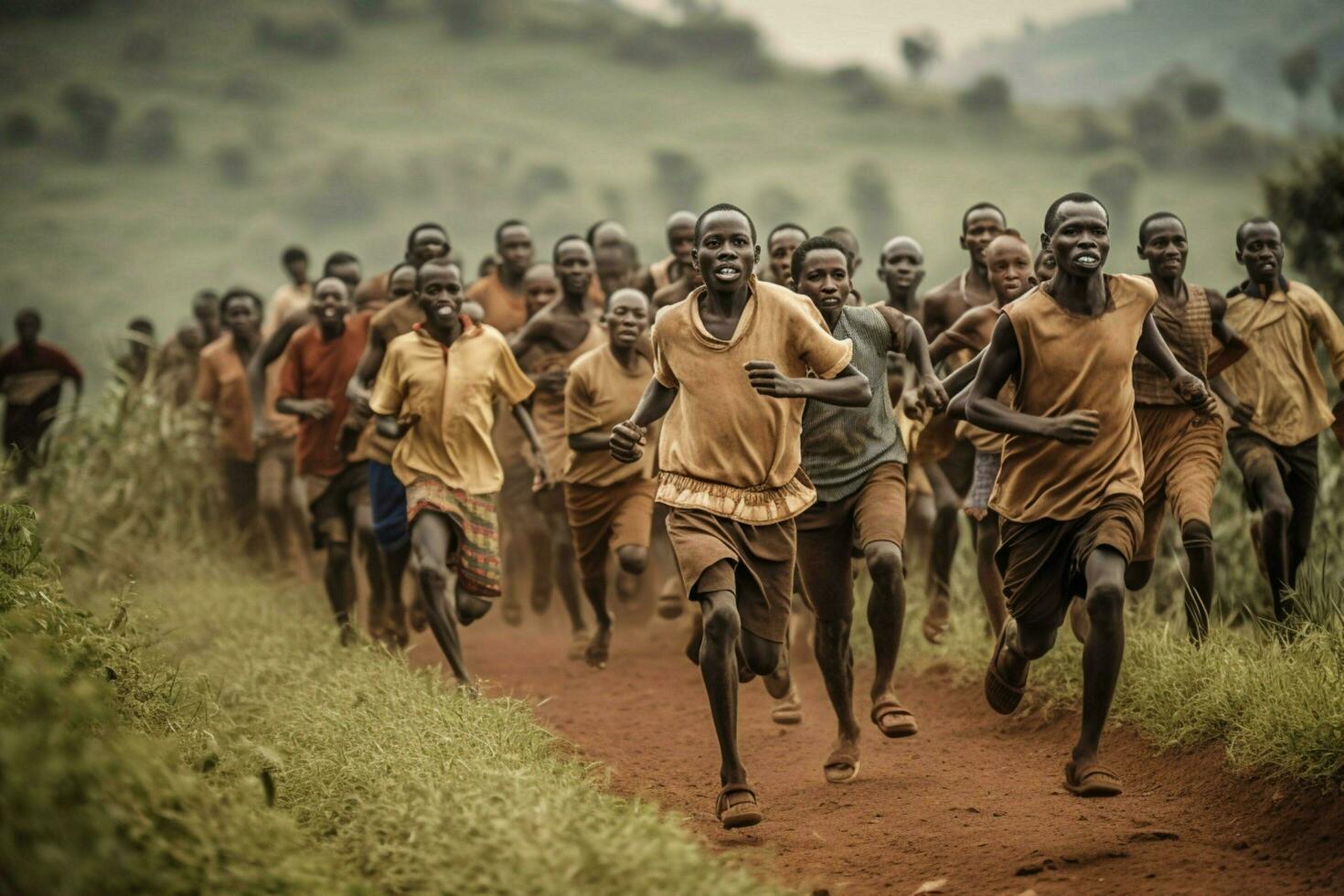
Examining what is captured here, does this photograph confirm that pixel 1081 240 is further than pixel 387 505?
No

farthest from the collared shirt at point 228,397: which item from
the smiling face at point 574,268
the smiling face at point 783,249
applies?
the smiling face at point 783,249

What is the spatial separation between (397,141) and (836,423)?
85233 millimetres

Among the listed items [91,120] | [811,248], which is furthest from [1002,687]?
[91,120]

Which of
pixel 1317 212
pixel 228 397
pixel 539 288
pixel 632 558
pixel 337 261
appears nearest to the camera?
pixel 632 558

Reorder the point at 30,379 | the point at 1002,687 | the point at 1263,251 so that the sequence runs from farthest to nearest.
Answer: the point at 30,379
the point at 1263,251
the point at 1002,687

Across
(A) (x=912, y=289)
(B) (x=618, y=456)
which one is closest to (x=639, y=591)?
(A) (x=912, y=289)

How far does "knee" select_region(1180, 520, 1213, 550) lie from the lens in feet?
25.1

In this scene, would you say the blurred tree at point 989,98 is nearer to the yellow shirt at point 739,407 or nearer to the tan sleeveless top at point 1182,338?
the tan sleeveless top at point 1182,338

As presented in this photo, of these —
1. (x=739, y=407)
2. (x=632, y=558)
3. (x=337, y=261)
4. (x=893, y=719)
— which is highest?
(x=337, y=261)

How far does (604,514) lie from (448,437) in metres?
1.43

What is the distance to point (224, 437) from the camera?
13.3m

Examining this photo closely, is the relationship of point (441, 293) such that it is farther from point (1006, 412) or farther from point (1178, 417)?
point (1178, 417)

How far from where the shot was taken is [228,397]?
13.2 m

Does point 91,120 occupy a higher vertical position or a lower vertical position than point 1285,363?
higher
